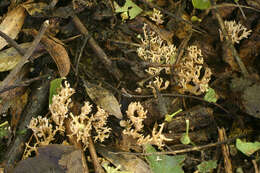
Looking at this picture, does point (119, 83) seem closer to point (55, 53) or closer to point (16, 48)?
point (55, 53)

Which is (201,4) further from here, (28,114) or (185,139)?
(28,114)

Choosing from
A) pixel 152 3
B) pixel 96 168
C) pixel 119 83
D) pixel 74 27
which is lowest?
pixel 96 168

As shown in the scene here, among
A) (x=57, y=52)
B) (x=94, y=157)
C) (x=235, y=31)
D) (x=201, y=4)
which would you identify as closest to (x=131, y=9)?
(x=201, y=4)

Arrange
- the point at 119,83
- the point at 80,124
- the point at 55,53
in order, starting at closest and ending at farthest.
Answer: the point at 80,124 < the point at 55,53 < the point at 119,83

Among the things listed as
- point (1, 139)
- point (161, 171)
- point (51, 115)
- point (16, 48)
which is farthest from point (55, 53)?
point (161, 171)

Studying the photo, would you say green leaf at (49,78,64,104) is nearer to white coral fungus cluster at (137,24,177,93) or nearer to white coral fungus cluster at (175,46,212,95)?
white coral fungus cluster at (137,24,177,93)

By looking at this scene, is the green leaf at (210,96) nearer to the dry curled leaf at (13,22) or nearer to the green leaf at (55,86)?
the green leaf at (55,86)
